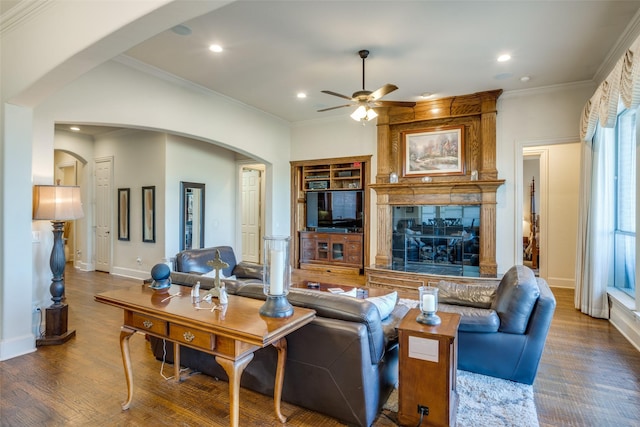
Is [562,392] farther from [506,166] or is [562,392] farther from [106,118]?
[106,118]

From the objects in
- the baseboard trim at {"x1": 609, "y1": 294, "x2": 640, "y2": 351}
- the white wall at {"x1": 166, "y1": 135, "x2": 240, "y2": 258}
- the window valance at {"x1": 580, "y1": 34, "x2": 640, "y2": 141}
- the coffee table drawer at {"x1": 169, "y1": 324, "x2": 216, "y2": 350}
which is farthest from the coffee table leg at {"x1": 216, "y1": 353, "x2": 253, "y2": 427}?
the white wall at {"x1": 166, "y1": 135, "x2": 240, "y2": 258}

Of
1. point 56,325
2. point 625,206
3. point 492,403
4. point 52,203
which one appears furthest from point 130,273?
point 625,206

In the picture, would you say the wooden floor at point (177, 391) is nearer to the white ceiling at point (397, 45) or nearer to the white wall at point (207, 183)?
the white wall at point (207, 183)

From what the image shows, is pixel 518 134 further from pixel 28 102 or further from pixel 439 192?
pixel 28 102

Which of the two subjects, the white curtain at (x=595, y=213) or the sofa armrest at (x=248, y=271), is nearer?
the white curtain at (x=595, y=213)

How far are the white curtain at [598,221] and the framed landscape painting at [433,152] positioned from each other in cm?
177

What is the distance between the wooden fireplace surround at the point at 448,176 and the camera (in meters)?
5.40

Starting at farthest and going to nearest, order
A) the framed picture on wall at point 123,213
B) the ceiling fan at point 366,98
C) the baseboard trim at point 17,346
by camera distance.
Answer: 1. the framed picture on wall at point 123,213
2. the ceiling fan at point 366,98
3. the baseboard trim at point 17,346

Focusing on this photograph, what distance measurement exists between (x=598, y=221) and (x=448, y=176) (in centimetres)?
216

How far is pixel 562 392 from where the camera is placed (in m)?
2.50

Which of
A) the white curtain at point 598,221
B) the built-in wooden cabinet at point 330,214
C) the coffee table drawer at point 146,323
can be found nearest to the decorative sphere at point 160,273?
the coffee table drawer at point 146,323

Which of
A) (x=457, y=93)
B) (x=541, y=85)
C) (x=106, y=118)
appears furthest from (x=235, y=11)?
(x=541, y=85)

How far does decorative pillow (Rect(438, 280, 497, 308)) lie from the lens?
310 centimetres

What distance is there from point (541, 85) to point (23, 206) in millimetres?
6662
